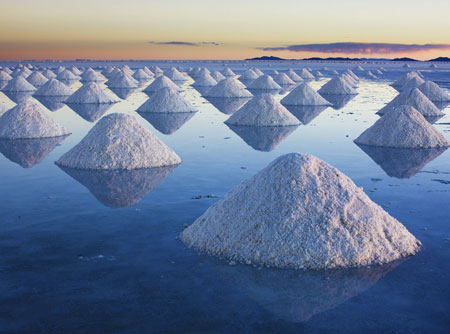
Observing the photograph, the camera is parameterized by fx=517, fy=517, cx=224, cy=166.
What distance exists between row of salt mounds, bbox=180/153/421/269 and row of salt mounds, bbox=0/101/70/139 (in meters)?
11.7

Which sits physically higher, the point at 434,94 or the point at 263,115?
the point at 434,94

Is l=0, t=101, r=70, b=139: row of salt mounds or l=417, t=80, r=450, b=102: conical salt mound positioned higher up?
l=417, t=80, r=450, b=102: conical salt mound

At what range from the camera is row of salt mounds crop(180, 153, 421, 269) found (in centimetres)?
739

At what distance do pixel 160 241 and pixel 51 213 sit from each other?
2.75 meters

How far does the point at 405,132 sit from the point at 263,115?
21.3 feet

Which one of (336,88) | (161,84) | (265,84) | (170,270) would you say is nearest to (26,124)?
(170,270)

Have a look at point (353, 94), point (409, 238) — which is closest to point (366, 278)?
point (409, 238)

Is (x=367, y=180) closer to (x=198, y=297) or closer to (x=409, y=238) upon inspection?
(x=409, y=238)

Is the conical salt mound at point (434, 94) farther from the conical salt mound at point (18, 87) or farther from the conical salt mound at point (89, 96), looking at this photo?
the conical salt mound at point (18, 87)

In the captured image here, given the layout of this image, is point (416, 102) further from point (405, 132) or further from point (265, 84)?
point (265, 84)

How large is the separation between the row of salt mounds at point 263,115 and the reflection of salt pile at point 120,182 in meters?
8.67

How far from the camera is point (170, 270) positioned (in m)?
7.22

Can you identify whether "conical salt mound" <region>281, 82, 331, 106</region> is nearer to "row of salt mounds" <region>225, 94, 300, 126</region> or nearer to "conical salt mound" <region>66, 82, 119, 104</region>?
"row of salt mounds" <region>225, 94, 300, 126</region>

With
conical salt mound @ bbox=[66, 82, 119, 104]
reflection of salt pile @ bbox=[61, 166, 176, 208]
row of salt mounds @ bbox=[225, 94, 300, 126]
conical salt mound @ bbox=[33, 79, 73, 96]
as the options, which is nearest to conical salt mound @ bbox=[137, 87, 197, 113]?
conical salt mound @ bbox=[66, 82, 119, 104]
